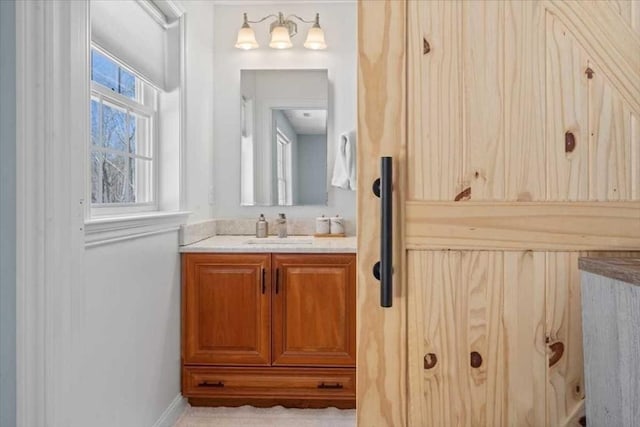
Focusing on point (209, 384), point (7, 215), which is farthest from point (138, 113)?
point (209, 384)

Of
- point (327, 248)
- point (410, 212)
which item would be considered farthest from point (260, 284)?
point (410, 212)

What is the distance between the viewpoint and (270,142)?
9.73 ft

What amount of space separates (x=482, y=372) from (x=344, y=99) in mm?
2289

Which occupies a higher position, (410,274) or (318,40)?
(318,40)

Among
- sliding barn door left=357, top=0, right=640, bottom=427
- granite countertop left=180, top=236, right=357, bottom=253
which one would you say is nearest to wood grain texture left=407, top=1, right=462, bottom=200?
sliding barn door left=357, top=0, right=640, bottom=427

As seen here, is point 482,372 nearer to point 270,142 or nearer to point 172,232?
point 172,232

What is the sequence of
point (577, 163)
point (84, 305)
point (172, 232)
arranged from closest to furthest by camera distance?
point (577, 163)
point (84, 305)
point (172, 232)

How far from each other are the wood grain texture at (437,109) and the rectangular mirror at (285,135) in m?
1.99

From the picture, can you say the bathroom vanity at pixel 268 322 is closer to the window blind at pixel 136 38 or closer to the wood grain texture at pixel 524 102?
the window blind at pixel 136 38

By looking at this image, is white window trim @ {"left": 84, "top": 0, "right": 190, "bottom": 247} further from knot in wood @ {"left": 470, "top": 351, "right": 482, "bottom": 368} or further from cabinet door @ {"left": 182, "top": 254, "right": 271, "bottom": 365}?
knot in wood @ {"left": 470, "top": 351, "right": 482, "bottom": 368}

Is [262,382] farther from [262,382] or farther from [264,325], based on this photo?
[264,325]

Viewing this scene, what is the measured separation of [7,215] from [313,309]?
1.58 meters

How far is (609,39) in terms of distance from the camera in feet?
3.11

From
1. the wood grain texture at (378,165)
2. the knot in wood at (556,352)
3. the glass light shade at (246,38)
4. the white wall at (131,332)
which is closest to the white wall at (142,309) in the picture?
the white wall at (131,332)
